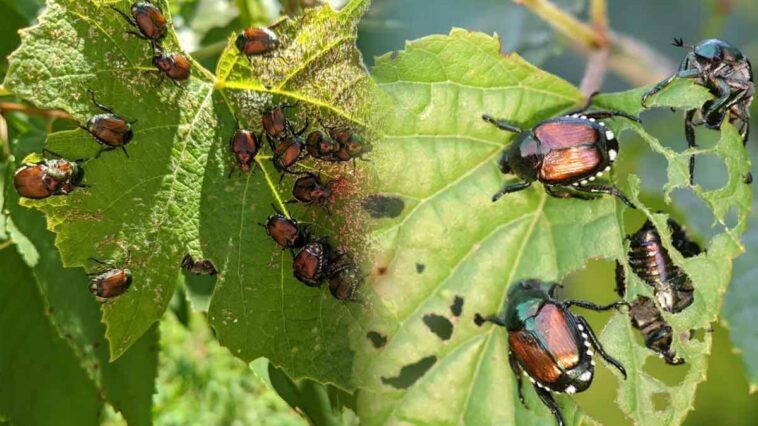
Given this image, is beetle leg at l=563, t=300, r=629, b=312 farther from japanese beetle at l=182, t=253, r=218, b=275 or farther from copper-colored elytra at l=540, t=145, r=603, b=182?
japanese beetle at l=182, t=253, r=218, b=275

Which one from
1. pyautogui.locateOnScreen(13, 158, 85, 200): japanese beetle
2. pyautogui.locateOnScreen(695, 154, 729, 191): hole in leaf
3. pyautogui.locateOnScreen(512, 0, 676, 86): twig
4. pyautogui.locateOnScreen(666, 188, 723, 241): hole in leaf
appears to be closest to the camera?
pyautogui.locateOnScreen(13, 158, 85, 200): japanese beetle

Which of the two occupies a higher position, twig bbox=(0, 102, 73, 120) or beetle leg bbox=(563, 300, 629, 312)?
twig bbox=(0, 102, 73, 120)

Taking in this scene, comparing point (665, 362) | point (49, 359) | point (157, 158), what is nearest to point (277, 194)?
point (157, 158)

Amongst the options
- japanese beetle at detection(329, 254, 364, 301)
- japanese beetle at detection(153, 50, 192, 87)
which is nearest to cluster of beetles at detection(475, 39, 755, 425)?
japanese beetle at detection(329, 254, 364, 301)

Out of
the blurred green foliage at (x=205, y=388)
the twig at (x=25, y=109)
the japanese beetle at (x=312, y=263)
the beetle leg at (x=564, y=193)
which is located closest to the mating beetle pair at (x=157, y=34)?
the twig at (x=25, y=109)

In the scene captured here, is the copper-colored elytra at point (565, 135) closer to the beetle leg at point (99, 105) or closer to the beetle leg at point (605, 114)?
the beetle leg at point (605, 114)

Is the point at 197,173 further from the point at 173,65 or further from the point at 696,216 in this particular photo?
the point at 696,216

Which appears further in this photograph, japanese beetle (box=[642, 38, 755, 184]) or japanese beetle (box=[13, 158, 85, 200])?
japanese beetle (box=[642, 38, 755, 184])
